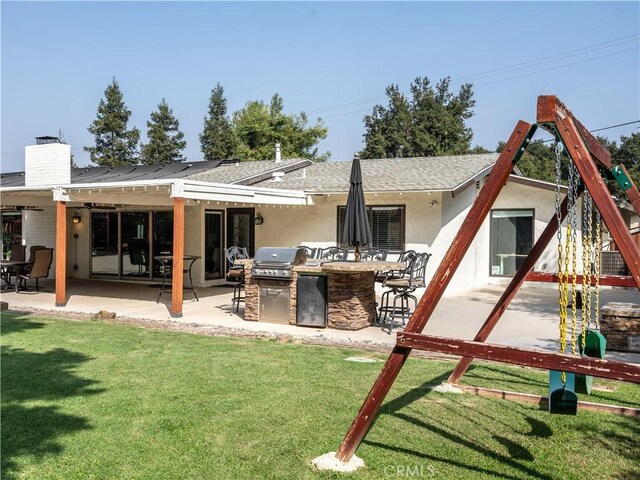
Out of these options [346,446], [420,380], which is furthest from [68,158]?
[346,446]

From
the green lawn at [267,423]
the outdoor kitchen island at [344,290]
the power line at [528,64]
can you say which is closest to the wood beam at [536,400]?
the green lawn at [267,423]

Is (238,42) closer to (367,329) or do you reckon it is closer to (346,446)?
(367,329)

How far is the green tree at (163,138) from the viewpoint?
45.6 metres

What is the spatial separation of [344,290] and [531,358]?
18.9 ft

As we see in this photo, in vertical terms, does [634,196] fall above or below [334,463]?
above

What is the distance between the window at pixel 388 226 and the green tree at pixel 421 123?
3049cm

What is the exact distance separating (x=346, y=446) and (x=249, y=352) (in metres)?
3.60

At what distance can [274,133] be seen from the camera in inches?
1639

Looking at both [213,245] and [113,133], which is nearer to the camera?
[213,245]

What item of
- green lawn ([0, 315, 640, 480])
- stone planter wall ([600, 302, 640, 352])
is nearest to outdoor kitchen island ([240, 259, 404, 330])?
green lawn ([0, 315, 640, 480])

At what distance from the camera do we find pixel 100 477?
3.32m

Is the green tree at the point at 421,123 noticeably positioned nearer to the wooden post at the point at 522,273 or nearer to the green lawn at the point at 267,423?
the green lawn at the point at 267,423

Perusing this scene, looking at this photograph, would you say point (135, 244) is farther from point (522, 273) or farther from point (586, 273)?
point (586, 273)

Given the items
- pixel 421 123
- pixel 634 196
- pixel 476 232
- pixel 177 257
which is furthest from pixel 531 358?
pixel 421 123
